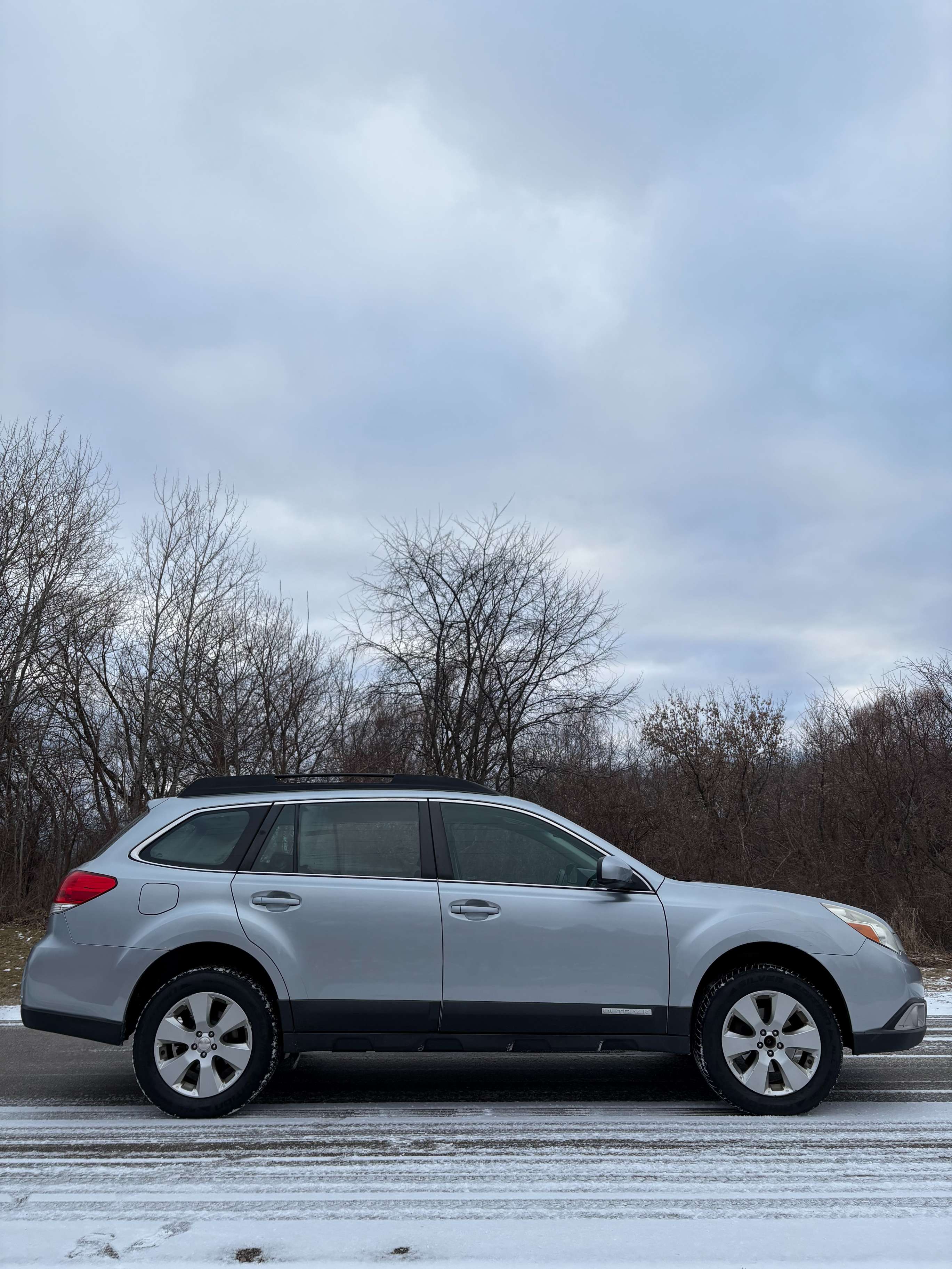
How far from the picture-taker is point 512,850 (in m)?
5.98

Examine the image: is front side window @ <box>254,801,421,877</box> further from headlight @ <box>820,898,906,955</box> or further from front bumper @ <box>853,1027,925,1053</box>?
front bumper @ <box>853,1027,925,1053</box>

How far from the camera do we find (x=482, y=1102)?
579cm

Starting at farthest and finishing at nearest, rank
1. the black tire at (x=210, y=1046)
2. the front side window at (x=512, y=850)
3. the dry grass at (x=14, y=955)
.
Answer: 1. the dry grass at (x=14, y=955)
2. the front side window at (x=512, y=850)
3. the black tire at (x=210, y=1046)

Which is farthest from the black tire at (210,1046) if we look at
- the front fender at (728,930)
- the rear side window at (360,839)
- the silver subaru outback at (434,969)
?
the front fender at (728,930)

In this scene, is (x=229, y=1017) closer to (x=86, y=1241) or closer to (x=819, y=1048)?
(x=86, y=1241)

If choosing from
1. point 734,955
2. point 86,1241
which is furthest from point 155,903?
point 734,955

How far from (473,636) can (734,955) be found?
47.2 ft

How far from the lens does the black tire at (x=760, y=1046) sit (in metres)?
5.54

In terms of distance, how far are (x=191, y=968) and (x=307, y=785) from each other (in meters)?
1.20

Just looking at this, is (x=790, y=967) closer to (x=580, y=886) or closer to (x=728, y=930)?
(x=728, y=930)

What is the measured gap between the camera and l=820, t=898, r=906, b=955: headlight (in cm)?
588

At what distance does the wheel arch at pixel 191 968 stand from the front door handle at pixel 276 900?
0.26 meters

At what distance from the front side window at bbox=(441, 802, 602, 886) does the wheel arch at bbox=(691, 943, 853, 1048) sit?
848 millimetres

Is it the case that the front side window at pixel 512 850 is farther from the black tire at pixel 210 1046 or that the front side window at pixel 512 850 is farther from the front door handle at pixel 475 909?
the black tire at pixel 210 1046
